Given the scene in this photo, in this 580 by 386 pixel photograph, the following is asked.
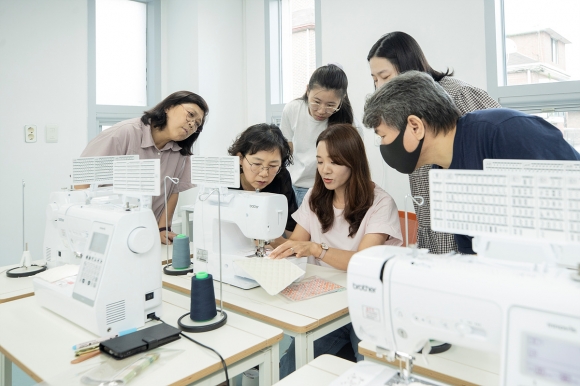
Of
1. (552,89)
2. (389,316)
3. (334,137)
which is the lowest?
(389,316)

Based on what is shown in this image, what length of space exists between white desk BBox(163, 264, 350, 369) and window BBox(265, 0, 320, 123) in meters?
2.84

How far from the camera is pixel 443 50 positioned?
9.71 ft

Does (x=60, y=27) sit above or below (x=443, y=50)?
above

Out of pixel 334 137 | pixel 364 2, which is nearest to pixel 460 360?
pixel 334 137

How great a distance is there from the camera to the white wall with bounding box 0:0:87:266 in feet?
10.6

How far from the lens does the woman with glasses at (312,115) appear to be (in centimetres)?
229

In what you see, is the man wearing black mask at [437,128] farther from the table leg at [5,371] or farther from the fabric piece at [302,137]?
the table leg at [5,371]

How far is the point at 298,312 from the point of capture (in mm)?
1409

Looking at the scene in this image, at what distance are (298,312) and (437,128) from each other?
747mm

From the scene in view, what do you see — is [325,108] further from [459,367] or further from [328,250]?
[459,367]

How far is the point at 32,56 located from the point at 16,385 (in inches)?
96.1

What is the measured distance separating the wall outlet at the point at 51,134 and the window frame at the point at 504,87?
10.9 feet

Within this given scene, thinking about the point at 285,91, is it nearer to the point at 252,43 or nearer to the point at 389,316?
the point at 252,43

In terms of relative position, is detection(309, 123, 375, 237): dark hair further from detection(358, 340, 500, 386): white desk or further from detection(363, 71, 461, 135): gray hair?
detection(358, 340, 500, 386): white desk
